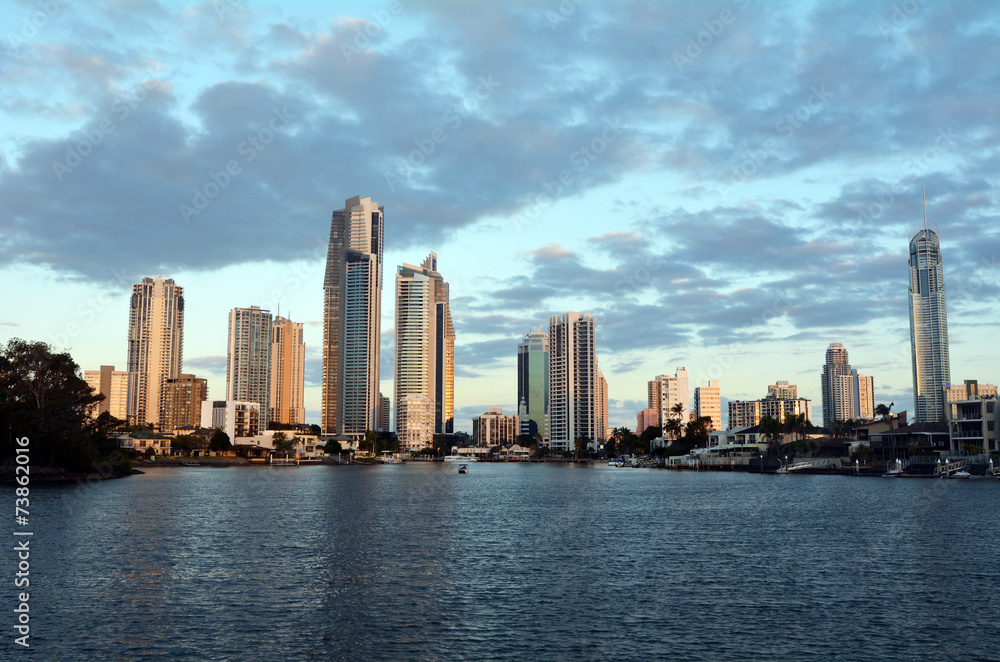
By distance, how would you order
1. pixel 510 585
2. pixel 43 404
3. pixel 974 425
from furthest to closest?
pixel 974 425 → pixel 43 404 → pixel 510 585

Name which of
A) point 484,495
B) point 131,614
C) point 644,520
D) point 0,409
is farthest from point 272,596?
point 0,409

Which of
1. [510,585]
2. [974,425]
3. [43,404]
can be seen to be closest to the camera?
[510,585]

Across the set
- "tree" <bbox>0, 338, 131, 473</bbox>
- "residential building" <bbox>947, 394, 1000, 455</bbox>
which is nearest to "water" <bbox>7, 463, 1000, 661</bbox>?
"tree" <bbox>0, 338, 131, 473</bbox>

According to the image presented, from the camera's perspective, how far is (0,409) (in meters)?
126

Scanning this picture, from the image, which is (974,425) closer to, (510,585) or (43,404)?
(510,585)

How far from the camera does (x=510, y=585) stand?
48.1m

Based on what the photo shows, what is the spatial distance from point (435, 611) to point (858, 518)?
203 feet

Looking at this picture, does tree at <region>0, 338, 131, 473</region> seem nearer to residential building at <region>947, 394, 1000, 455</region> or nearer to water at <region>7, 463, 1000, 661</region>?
water at <region>7, 463, 1000, 661</region>

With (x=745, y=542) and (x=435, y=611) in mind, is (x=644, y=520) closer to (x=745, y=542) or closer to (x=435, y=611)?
(x=745, y=542)

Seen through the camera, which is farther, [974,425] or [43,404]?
[974,425]

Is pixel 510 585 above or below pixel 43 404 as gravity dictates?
below

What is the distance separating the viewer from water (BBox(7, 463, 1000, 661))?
34719 mm

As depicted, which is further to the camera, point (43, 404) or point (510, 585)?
point (43, 404)

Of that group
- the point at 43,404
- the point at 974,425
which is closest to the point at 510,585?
the point at 43,404
